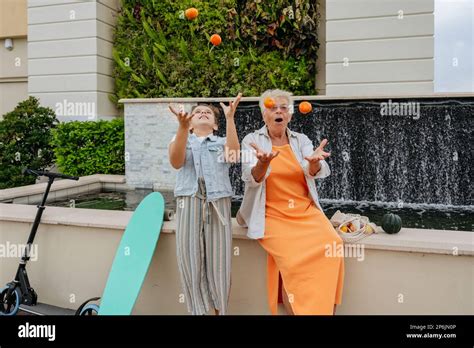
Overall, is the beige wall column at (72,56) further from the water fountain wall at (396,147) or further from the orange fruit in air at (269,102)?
the orange fruit in air at (269,102)

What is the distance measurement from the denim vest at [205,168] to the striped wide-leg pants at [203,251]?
0.06 metres

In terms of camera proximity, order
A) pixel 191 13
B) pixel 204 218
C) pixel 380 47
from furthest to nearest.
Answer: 1. pixel 380 47
2. pixel 191 13
3. pixel 204 218

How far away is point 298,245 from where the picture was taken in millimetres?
2795

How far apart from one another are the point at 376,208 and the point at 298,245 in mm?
4882

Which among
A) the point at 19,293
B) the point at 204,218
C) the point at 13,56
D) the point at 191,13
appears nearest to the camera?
the point at 204,218

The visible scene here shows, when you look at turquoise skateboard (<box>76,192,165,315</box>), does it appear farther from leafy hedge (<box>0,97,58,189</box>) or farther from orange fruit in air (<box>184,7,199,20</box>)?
leafy hedge (<box>0,97,58,189</box>)

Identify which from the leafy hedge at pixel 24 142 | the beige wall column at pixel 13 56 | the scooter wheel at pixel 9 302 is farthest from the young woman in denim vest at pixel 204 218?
the beige wall column at pixel 13 56

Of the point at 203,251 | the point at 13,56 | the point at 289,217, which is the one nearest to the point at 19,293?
the point at 203,251

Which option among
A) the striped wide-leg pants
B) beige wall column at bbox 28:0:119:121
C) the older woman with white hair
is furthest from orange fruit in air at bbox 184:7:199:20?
beige wall column at bbox 28:0:119:121

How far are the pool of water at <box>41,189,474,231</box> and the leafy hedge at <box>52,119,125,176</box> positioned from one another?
6.36 feet

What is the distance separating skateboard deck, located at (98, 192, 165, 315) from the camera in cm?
316

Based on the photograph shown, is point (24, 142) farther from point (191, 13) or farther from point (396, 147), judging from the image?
point (396, 147)
